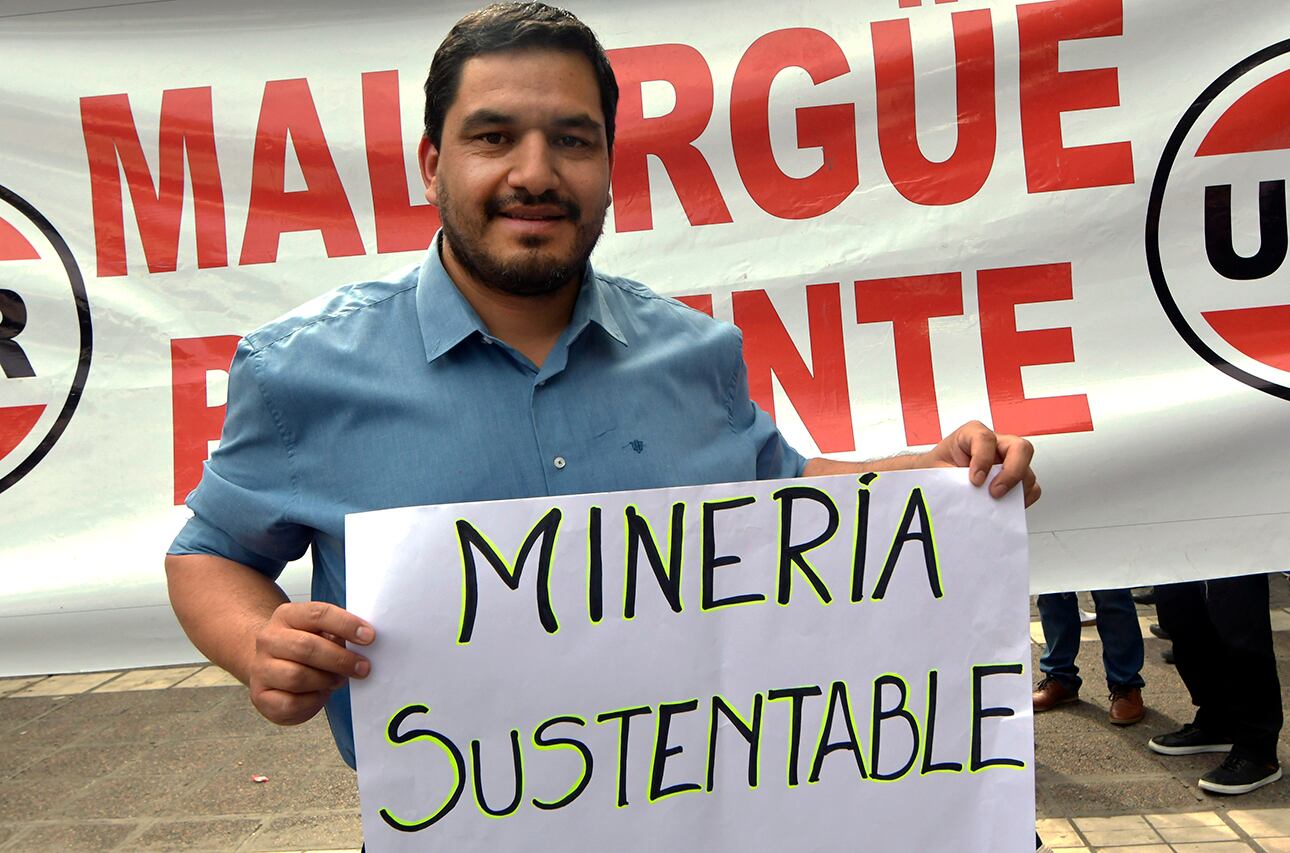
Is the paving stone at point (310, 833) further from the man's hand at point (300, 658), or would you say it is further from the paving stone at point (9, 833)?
the man's hand at point (300, 658)

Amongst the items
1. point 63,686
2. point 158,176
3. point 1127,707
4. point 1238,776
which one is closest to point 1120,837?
point 1238,776

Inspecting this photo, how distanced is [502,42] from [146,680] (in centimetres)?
506

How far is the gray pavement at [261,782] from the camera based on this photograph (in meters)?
3.45

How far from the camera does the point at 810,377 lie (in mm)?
2766

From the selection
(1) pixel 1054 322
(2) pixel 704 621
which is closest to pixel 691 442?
(2) pixel 704 621

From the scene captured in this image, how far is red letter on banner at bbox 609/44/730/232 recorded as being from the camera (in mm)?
2742

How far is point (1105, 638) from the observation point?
14.1ft

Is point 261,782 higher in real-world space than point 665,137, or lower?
lower

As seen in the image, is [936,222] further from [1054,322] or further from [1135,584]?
[1135,584]

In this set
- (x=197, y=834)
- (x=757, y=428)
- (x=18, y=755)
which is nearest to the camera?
(x=757, y=428)

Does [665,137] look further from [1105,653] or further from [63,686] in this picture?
[63,686]

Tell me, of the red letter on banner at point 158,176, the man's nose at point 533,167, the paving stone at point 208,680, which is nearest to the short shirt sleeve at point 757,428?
the man's nose at point 533,167

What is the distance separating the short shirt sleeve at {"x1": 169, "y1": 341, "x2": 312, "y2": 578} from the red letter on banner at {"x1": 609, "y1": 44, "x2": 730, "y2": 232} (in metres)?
1.51

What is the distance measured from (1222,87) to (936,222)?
2.27 ft
